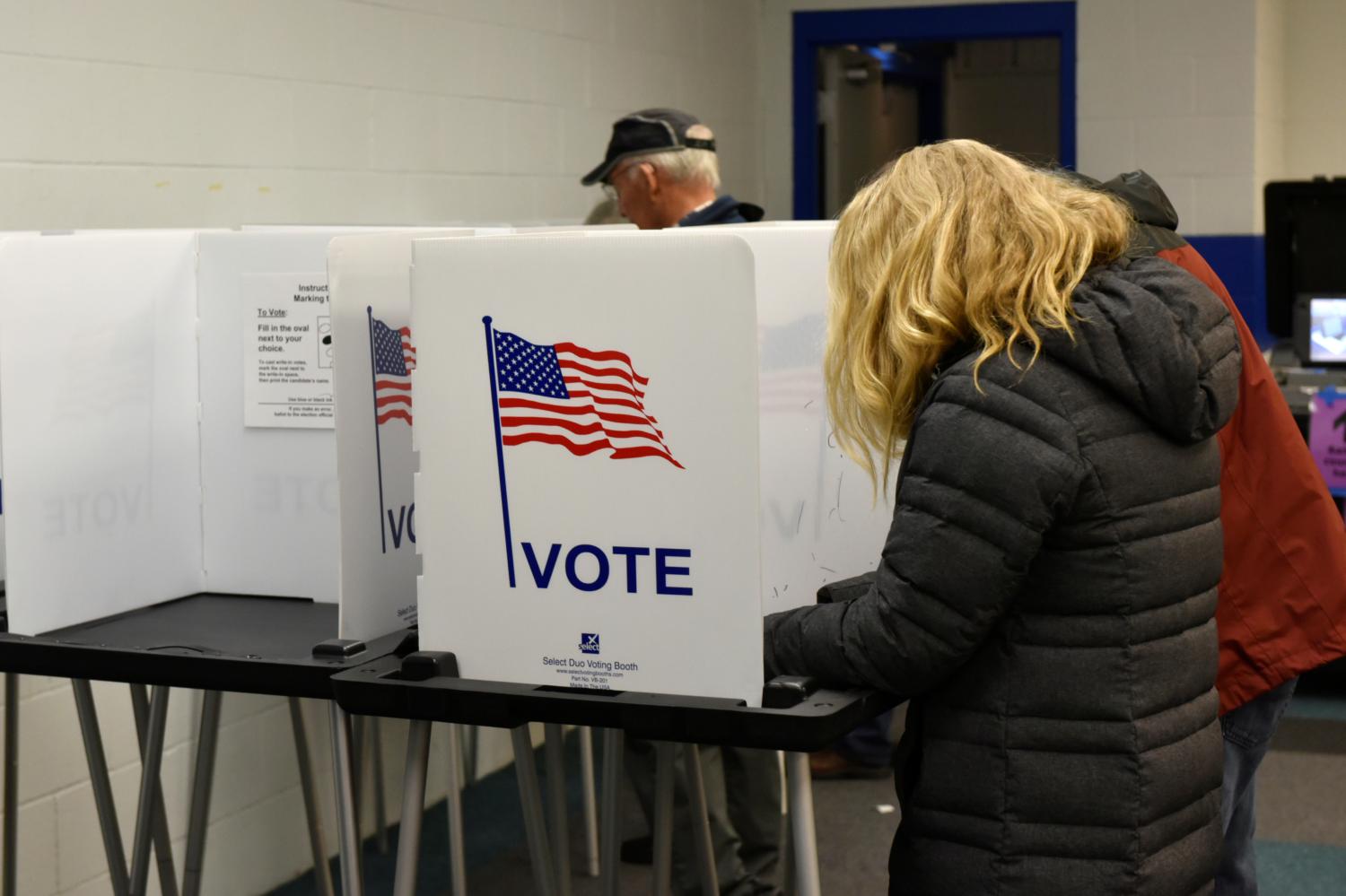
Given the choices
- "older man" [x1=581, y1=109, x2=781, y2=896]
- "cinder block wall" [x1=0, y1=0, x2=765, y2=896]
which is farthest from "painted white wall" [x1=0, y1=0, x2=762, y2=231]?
"older man" [x1=581, y1=109, x2=781, y2=896]

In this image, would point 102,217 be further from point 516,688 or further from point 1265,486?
point 1265,486

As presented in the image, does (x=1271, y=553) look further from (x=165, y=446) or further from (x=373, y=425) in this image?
(x=165, y=446)

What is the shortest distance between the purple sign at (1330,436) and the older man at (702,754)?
149 centimetres

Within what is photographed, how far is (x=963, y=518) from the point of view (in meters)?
1.27

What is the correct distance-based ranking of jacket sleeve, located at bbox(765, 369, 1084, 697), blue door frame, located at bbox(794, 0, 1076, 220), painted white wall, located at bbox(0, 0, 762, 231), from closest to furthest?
jacket sleeve, located at bbox(765, 369, 1084, 697) < painted white wall, located at bbox(0, 0, 762, 231) < blue door frame, located at bbox(794, 0, 1076, 220)

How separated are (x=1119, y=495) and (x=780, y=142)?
4.21 m

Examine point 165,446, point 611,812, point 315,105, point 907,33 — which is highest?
point 907,33

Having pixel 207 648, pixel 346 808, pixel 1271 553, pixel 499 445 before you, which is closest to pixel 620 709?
pixel 499 445

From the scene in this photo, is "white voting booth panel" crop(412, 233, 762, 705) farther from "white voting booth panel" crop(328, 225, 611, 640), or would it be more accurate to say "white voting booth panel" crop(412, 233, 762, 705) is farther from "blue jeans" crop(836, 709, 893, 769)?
"blue jeans" crop(836, 709, 893, 769)

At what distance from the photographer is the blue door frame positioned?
5176 millimetres

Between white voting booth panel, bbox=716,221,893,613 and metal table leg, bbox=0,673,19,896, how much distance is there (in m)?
1.14

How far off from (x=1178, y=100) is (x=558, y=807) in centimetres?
384

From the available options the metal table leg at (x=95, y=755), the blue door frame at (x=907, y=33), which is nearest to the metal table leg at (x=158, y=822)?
the metal table leg at (x=95, y=755)

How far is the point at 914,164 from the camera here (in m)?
1.38
